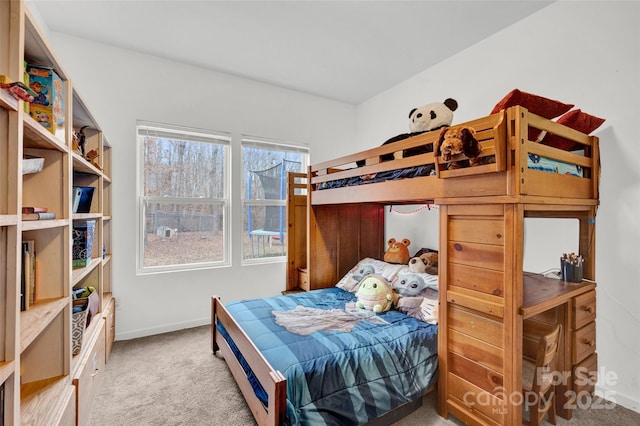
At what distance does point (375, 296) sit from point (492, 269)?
1014 millimetres

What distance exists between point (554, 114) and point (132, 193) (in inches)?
135

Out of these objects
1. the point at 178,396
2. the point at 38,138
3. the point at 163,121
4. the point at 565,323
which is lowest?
the point at 178,396

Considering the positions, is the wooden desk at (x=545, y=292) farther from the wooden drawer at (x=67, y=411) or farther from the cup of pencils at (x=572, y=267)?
the wooden drawer at (x=67, y=411)

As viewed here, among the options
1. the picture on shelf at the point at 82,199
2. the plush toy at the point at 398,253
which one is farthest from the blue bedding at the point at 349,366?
the picture on shelf at the point at 82,199

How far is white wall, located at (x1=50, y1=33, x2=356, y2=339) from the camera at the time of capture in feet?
9.04

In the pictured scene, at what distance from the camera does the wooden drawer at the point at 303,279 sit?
3241 millimetres

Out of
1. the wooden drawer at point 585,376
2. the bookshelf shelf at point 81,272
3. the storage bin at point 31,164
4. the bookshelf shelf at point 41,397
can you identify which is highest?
the storage bin at point 31,164

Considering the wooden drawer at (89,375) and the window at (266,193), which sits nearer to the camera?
the wooden drawer at (89,375)

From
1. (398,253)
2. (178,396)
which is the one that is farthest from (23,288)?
(398,253)

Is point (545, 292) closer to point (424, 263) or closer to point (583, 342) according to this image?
point (583, 342)

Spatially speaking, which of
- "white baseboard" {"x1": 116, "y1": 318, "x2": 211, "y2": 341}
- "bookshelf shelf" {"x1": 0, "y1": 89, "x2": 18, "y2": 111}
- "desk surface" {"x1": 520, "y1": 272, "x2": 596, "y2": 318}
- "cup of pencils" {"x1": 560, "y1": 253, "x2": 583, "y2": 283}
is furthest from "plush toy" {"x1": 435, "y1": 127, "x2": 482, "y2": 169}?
"white baseboard" {"x1": 116, "y1": 318, "x2": 211, "y2": 341}

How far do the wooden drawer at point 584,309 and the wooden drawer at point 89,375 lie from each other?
2810mm

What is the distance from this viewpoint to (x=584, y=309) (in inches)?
74.8

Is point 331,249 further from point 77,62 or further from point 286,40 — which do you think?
point 77,62
